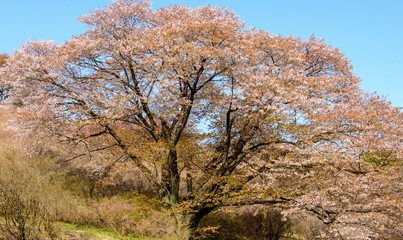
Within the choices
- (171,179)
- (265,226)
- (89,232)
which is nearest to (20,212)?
(89,232)

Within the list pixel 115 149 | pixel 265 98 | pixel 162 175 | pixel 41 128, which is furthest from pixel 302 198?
pixel 41 128

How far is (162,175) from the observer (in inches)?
669

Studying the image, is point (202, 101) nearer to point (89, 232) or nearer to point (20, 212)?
point (89, 232)

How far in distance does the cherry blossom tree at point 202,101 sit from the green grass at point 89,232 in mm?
3186

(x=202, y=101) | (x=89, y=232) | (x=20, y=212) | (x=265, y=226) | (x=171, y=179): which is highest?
(x=202, y=101)

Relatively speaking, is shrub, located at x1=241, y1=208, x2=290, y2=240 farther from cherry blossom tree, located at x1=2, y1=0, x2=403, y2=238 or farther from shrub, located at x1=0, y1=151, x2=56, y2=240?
shrub, located at x1=0, y1=151, x2=56, y2=240

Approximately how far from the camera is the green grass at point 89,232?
13431 mm

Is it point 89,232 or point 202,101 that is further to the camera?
point 202,101

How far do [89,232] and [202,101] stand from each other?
9.68 meters

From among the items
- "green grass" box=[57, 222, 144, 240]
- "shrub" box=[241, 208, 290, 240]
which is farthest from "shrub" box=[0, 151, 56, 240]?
"shrub" box=[241, 208, 290, 240]

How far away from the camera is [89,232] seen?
14.3 metres

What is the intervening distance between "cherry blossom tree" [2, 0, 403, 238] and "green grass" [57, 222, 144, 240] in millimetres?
3186

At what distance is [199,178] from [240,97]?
588 cm

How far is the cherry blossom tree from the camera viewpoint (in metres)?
14.3
